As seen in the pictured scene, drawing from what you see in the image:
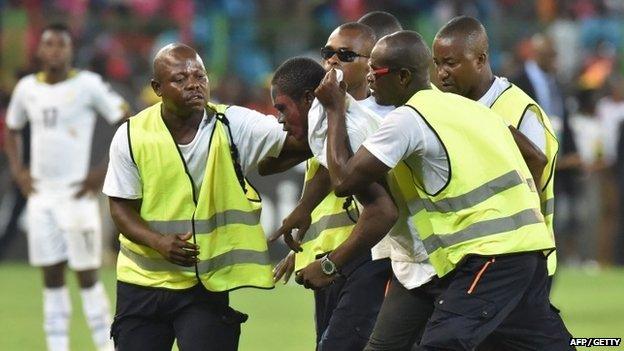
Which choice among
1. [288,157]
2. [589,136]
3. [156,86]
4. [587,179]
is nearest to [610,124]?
[589,136]

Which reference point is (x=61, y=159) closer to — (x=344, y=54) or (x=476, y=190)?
(x=344, y=54)

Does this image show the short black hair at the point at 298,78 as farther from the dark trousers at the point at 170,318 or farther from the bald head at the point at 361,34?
the dark trousers at the point at 170,318

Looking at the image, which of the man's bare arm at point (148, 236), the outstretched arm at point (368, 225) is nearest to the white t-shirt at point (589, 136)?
the man's bare arm at point (148, 236)

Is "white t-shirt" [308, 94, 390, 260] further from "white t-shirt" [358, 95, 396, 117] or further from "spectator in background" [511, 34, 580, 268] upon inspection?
"spectator in background" [511, 34, 580, 268]

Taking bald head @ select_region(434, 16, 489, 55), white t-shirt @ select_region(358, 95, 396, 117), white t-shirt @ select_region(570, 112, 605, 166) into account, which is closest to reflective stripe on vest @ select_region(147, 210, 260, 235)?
white t-shirt @ select_region(358, 95, 396, 117)

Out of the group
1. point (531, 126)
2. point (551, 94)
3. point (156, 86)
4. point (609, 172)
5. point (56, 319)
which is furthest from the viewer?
point (609, 172)

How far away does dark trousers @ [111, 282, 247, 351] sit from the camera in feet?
20.8

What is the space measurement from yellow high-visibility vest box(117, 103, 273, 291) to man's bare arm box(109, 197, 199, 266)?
7 centimetres

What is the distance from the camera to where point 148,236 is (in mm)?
6230

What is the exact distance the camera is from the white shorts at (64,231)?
1088 cm

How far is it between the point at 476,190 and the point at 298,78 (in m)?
1.02

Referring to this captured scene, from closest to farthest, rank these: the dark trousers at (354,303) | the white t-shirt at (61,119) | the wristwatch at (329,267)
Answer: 1. the wristwatch at (329,267)
2. the dark trousers at (354,303)
3. the white t-shirt at (61,119)

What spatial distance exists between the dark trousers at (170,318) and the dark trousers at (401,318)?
666 mm

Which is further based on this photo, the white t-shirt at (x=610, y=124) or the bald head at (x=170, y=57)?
the white t-shirt at (x=610, y=124)
